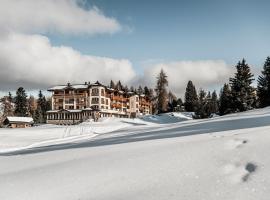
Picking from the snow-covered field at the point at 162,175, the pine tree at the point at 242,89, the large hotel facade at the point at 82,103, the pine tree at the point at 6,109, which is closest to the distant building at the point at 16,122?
the large hotel facade at the point at 82,103

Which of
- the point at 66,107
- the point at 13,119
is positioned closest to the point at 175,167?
the point at 13,119

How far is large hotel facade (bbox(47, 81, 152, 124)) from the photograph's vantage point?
116 metres

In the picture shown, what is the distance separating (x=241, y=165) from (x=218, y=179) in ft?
3.60

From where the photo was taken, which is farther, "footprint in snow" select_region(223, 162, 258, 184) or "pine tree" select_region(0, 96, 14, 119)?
"pine tree" select_region(0, 96, 14, 119)

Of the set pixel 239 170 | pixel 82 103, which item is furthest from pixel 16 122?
pixel 239 170

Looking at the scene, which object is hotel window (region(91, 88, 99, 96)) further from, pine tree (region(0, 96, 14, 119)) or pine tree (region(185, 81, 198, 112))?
pine tree (region(0, 96, 14, 119))

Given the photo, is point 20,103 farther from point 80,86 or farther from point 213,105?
point 213,105

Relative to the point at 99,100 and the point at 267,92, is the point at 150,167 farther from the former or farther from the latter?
the point at 99,100

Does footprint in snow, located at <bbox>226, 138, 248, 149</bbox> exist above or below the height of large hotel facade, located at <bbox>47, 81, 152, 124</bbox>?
below

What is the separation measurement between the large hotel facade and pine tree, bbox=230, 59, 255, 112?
52.0m

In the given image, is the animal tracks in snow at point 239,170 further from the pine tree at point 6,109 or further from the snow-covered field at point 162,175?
the pine tree at point 6,109

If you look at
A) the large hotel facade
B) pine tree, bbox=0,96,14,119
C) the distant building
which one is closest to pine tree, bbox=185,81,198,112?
the large hotel facade

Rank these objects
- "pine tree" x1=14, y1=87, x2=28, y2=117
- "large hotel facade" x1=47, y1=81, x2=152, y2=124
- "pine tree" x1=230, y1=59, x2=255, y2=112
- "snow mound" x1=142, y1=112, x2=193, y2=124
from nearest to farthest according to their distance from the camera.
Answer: "pine tree" x1=230, y1=59, x2=255, y2=112
"snow mound" x1=142, y1=112, x2=193, y2=124
"large hotel facade" x1=47, y1=81, x2=152, y2=124
"pine tree" x1=14, y1=87, x2=28, y2=117

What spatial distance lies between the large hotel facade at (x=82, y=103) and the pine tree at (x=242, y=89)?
171ft
